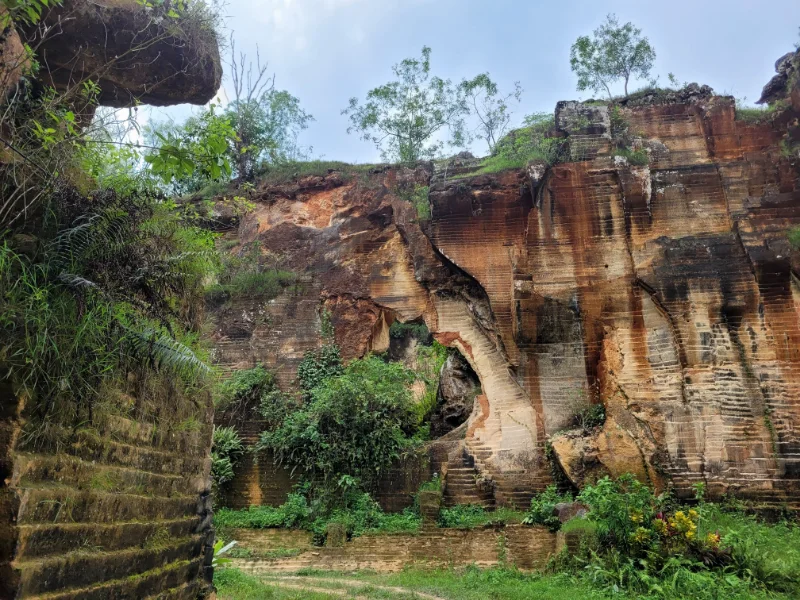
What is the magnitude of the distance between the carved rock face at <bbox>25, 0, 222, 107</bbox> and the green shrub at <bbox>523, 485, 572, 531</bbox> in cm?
754

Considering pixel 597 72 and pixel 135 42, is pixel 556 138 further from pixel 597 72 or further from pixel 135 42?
pixel 135 42

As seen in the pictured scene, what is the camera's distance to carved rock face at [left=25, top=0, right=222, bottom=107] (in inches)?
180

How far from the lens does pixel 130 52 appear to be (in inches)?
195

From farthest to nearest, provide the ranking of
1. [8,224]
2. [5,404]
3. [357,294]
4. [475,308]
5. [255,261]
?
[255,261] < [357,294] < [475,308] < [8,224] < [5,404]

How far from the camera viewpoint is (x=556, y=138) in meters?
12.7

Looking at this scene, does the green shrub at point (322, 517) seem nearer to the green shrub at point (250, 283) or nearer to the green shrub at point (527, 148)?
the green shrub at point (250, 283)

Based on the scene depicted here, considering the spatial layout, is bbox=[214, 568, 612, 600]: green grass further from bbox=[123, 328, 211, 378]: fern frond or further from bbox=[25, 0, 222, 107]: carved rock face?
bbox=[25, 0, 222, 107]: carved rock face

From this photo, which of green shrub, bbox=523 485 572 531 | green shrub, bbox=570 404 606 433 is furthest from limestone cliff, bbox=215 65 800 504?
green shrub, bbox=523 485 572 531

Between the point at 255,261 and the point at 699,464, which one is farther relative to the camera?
the point at 255,261

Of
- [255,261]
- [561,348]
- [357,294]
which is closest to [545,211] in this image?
[561,348]

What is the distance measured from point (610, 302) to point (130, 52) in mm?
9120

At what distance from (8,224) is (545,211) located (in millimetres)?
10303

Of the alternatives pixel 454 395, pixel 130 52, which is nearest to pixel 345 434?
pixel 454 395

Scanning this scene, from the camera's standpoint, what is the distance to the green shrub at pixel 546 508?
30.7ft
